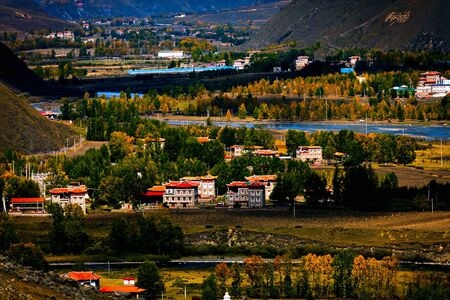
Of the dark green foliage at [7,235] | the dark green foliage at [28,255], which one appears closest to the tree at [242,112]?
the dark green foliage at [7,235]

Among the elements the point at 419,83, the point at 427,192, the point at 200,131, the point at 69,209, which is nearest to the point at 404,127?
the point at 200,131

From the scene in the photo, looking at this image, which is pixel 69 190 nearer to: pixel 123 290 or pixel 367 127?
pixel 123 290

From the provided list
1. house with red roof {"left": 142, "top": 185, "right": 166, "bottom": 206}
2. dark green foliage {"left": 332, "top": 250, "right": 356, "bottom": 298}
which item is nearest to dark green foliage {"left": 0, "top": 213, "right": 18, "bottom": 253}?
house with red roof {"left": 142, "top": 185, "right": 166, "bottom": 206}

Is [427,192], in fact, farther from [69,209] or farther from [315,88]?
[315,88]

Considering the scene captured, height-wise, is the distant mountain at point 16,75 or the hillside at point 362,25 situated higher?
the hillside at point 362,25

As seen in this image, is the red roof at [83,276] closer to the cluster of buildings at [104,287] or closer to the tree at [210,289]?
the cluster of buildings at [104,287]

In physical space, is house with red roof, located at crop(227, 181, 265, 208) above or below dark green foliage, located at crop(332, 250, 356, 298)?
above

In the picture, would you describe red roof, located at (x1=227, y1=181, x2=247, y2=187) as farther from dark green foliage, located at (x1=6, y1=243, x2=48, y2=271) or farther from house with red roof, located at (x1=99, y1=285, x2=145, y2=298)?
house with red roof, located at (x1=99, y1=285, x2=145, y2=298)
